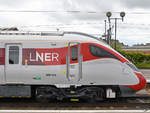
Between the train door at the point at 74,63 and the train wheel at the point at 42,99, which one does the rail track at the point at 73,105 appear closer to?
the train wheel at the point at 42,99

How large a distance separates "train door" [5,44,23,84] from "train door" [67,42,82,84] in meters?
2.30

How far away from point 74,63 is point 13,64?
2.88m

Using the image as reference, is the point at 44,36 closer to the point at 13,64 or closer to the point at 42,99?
the point at 13,64

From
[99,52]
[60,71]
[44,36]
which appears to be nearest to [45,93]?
[60,71]

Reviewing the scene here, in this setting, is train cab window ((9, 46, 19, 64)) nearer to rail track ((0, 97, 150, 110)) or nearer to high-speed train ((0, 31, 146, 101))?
high-speed train ((0, 31, 146, 101))

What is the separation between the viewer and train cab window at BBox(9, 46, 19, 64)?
8648 millimetres

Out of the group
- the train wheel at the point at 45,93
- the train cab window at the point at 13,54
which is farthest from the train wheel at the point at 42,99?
the train cab window at the point at 13,54

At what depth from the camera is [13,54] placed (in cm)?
870

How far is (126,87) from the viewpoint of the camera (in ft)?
28.8

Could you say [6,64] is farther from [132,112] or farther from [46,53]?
[132,112]

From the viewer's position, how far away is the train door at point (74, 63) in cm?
866

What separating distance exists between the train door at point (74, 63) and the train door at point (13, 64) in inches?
90.6

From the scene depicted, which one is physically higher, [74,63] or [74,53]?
[74,53]

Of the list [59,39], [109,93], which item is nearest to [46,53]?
[59,39]
